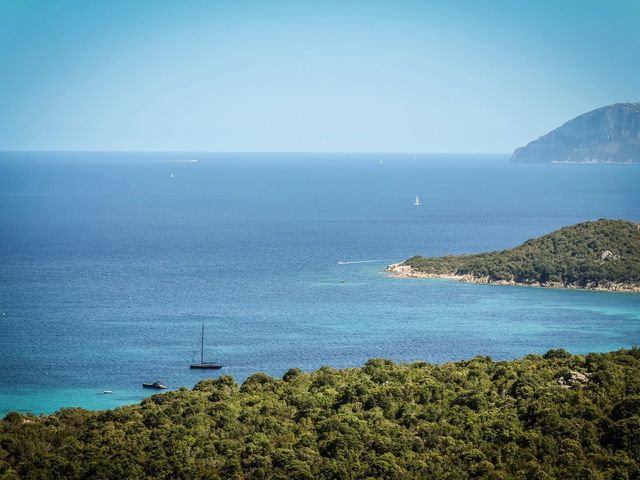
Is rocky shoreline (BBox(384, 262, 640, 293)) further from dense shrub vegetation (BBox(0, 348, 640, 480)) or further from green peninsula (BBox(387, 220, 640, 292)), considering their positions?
dense shrub vegetation (BBox(0, 348, 640, 480))

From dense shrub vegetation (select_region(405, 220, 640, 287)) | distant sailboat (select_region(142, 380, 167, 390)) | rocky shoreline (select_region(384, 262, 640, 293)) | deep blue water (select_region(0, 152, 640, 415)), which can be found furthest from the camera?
dense shrub vegetation (select_region(405, 220, 640, 287))

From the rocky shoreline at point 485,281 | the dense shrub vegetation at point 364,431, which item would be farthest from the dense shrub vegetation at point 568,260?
the dense shrub vegetation at point 364,431

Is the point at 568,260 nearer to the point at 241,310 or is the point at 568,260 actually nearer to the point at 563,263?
the point at 563,263

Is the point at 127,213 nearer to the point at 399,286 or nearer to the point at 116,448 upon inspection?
the point at 399,286

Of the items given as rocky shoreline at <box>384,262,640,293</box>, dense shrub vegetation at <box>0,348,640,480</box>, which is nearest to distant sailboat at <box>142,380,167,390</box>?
dense shrub vegetation at <box>0,348,640,480</box>

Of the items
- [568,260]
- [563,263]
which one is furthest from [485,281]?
[568,260]

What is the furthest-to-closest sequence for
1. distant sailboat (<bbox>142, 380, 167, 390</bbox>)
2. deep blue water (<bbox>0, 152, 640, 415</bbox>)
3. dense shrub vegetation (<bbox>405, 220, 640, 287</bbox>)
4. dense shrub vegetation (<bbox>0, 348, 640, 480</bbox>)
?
1. dense shrub vegetation (<bbox>405, 220, 640, 287</bbox>)
2. deep blue water (<bbox>0, 152, 640, 415</bbox>)
3. distant sailboat (<bbox>142, 380, 167, 390</bbox>)
4. dense shrub vegetation (<bbox>0, 348, 640, 480</bbox>)

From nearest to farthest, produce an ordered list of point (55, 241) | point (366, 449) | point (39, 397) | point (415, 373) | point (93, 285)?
point (366, 449), point (415, 373), point (39, 397), point (93, 285), point (55, 241)

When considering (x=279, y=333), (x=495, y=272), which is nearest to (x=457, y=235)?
(x=495, y=272)
